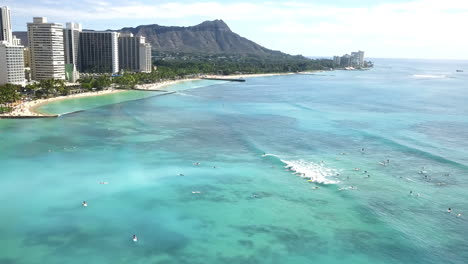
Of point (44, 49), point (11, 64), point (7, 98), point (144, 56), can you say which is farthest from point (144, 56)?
point (7, 98)

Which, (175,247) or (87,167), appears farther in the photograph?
(87,167)

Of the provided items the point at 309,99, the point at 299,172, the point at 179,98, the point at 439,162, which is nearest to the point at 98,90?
the point at 179,98

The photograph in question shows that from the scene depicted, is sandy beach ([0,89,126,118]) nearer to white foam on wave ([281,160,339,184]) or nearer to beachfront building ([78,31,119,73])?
white foam on wave ([281,160,339,184])

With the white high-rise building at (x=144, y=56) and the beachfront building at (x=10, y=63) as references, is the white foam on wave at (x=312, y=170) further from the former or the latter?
the white high-rise building at (x=144, y=56)

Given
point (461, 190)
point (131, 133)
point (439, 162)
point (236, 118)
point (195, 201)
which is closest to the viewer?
point (195, 201)

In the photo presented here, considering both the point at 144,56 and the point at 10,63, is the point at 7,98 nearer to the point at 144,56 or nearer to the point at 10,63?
the point at 10,63

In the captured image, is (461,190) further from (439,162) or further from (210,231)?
(210,231)
